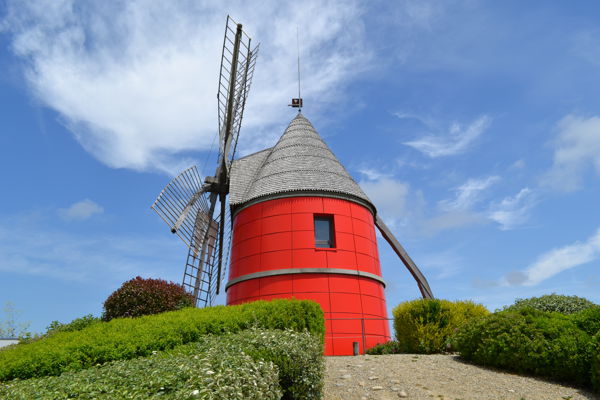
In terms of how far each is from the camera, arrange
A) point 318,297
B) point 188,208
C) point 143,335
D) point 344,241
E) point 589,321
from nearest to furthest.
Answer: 1. point 143,335
2. point 589,321
3. point 318,297
4. point 344,241
5. point 188,208

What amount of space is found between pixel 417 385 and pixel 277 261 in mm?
8266

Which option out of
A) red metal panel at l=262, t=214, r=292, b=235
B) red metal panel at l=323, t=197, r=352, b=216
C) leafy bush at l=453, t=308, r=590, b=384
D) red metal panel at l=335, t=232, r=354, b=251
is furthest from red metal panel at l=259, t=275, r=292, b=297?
leafy bush at l=453, t=308, r=590, b=384

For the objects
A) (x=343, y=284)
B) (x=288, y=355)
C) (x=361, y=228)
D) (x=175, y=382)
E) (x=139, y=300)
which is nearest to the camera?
(x=175, y=382)

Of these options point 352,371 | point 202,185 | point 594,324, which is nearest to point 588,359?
point 594,324

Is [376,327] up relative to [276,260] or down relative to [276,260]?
down

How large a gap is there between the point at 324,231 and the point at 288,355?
10.5 m

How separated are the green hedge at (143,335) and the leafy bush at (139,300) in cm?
411

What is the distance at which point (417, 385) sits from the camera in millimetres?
10492

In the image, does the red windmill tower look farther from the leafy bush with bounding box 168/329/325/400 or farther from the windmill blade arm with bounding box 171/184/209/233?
the leafy bush with bounding box 168/329/325/400

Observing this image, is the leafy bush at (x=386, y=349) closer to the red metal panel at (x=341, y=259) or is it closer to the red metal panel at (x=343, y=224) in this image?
the red metal panel at (x=341, y=259)

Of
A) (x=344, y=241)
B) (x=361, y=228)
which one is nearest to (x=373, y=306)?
(x=344, y=241)

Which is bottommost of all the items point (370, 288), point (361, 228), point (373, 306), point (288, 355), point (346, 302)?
point (288, 355)

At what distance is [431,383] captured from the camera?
10.7 meters

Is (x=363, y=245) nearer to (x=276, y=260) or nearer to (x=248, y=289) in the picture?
(x=276, y=260)
